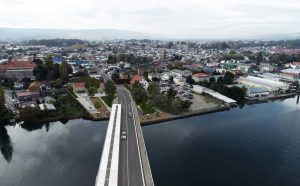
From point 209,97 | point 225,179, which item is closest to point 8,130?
point 225,179

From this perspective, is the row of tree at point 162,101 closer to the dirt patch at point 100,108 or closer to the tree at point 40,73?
the dirt patch at point 100,108

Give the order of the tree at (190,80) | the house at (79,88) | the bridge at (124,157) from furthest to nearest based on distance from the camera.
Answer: the tree at (190,80), the house at (79,88), the bridge at (124,157)

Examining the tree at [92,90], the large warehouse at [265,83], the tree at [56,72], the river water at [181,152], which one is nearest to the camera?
the river water at [181,152]

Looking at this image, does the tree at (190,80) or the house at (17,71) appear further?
the house at (17,71)

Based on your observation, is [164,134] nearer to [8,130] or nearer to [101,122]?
[101,122]

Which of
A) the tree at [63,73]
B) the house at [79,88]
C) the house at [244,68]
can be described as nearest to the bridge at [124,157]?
the house at [79,88]
